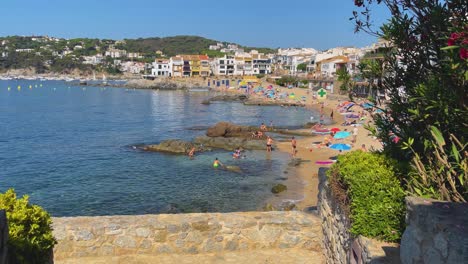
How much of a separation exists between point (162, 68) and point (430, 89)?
6576 inches

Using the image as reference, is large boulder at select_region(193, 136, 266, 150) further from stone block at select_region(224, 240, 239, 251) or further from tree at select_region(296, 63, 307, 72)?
tree at select_region(296, 63, 307, 72)

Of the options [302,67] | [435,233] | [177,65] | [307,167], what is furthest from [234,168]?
[177,65]

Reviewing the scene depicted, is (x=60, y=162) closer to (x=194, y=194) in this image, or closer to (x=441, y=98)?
(x=194, y=194)

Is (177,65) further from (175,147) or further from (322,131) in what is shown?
(175,147)

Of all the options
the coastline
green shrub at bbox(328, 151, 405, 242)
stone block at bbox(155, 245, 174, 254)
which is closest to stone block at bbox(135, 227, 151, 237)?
stone block at bbox(155, 245, 174, 254)

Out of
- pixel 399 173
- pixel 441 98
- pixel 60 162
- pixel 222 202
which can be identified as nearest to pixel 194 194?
pixel 222 202

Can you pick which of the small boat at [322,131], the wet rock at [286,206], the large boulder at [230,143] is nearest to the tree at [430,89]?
the wet rock at [286,206]

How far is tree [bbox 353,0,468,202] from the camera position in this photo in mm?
4332

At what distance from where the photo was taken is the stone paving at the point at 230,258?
24.1 feet

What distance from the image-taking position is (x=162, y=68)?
167 meters

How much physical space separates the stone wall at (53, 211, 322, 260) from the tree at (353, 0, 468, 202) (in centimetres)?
248

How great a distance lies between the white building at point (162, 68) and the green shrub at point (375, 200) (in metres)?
159

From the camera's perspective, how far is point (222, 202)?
21.7m

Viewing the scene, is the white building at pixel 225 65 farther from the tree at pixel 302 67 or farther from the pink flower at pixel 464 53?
the pink flower at pixel 464 53
